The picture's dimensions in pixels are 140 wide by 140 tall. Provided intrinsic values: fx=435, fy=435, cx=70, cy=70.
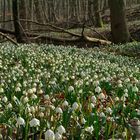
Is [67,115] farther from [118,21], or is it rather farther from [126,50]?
[118,21]

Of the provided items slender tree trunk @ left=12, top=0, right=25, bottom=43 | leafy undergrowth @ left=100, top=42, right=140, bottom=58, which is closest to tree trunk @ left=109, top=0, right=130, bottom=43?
leafy undergrowth @ left=100, top=42, right=140, bottom=58

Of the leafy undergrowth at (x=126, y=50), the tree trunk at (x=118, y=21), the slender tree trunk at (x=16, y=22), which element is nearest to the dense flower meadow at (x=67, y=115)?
the leafy undergrowth at (x=126, y=50)

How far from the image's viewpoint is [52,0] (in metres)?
47.2

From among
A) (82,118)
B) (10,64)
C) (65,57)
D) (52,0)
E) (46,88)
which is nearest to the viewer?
(82,118)

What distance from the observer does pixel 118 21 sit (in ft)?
65.7

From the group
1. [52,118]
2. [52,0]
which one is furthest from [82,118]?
[52,0]

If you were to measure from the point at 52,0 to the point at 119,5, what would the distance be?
27990 mm

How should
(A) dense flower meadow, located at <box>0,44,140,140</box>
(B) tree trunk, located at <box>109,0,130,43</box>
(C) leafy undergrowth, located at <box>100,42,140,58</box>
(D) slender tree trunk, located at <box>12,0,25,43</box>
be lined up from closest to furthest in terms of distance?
(A) dense flower meadow, located at <box>0,44,140,140</box> → (C) leafy undergrowth, located at <box>100,42,140,58</box> → (D) slender tree trunk, located at <box>12,0,25,43</box> → (B) tree trunk, located at <box>109,0,130,43</box>

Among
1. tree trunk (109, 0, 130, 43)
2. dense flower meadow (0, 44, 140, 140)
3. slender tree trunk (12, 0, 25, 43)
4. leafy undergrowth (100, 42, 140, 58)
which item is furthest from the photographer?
tree trunk (109, 0, 130, 43)

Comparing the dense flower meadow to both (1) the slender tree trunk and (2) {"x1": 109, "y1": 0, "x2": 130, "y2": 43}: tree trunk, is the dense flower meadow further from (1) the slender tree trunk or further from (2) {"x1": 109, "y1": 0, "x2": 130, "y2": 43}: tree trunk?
(2) {"x1": 109, "y1": 0, "x2": 130, "y2": 43}: tree trunk

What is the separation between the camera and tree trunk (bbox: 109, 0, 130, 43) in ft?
65.2

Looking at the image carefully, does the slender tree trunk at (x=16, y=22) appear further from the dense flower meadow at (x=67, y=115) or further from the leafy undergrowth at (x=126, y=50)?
the dense flower meadow at (x=67, y=115)

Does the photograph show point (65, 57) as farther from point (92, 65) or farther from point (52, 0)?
point (52, 0)

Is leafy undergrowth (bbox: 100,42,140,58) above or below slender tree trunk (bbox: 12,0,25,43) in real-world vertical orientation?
below
